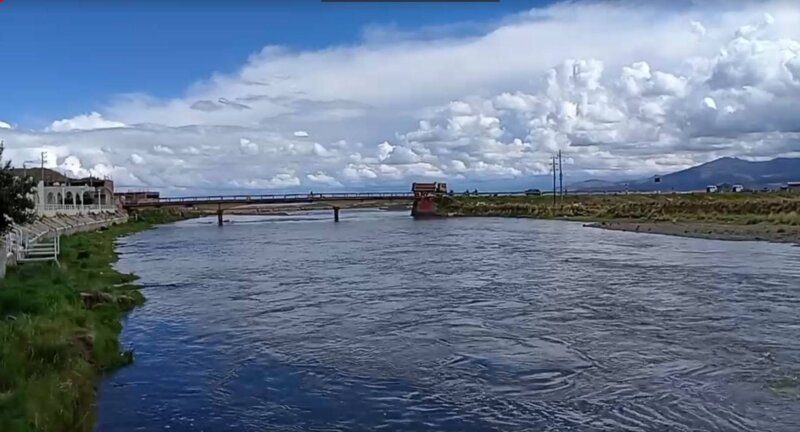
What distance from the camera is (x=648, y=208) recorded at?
3430 inches

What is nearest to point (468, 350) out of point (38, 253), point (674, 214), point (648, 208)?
point (38, 253)

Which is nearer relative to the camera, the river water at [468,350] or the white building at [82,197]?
the river water at [468,350]

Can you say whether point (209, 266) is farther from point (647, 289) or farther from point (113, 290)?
point (647, 289)

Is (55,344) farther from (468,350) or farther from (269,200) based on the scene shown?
(269,200)

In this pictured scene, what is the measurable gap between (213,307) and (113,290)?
3826mm

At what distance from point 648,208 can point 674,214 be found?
9.03 m

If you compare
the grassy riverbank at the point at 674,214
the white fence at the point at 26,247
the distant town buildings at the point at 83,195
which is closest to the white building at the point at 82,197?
the distant town buildings at the point at 83,195

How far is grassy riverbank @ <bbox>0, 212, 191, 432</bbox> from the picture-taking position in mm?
11094

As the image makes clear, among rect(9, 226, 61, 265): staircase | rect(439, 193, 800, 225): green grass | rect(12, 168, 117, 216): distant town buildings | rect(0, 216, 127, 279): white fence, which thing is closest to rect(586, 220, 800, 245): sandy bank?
rect(439, 193, 800, 225): green grass

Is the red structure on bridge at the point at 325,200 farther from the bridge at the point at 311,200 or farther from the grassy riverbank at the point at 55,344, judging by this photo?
the grassy riverbank at the point at 55,344

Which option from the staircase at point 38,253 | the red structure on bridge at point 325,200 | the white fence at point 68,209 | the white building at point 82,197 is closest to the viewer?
the staircase at point 38,253

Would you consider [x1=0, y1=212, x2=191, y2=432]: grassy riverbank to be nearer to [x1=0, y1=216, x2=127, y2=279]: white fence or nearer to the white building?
[x1=0, y1=216, x2=127, y2=279]: white fence

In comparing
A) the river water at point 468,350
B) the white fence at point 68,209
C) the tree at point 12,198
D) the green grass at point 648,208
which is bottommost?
the river water at point 468,350

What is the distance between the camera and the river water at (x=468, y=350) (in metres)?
12.6
